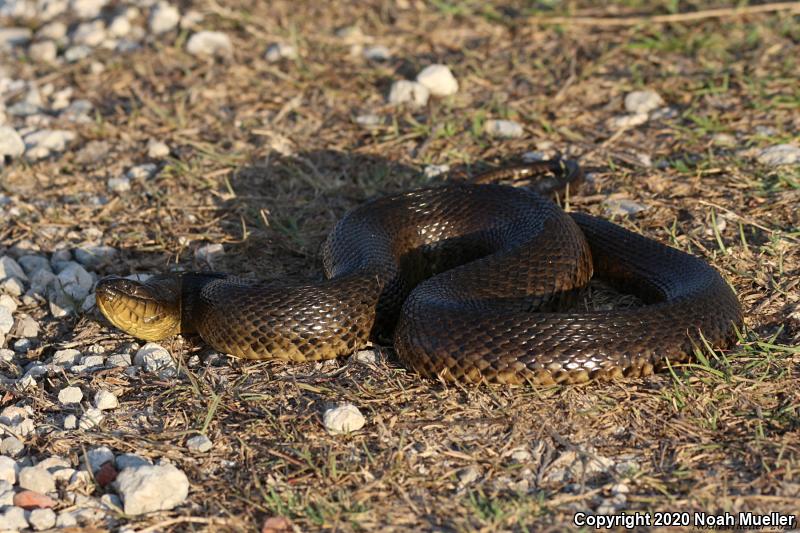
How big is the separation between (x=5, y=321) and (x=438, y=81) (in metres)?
4.29

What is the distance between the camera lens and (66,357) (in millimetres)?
6152

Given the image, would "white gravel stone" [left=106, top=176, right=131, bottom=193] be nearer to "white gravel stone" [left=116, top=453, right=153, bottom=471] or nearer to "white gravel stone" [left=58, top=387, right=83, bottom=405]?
"white gravel stone" [left=58, top=387, right=83, bottom=405]

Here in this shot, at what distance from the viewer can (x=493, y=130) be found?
8.46 m

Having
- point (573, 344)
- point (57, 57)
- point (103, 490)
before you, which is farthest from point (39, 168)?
point (573, 344)

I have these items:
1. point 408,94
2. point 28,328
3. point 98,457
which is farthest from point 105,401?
point 408,94

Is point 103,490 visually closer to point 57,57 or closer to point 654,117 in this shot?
point 654,117

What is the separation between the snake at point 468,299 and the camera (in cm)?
546

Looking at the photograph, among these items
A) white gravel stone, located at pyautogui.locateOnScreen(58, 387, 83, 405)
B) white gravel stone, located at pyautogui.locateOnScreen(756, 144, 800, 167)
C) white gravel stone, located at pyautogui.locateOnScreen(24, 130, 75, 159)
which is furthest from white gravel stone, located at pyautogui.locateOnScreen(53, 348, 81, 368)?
white gravel stone, located at pyautogui.locateOnScreen(756, 144, 800, 167)

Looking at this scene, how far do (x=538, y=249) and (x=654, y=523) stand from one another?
7.53 ft

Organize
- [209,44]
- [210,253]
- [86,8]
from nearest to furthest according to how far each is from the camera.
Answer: [210,253]
[209,44]
[86,8]

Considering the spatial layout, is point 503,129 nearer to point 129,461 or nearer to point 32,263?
point 32,263

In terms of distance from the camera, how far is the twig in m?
9.57

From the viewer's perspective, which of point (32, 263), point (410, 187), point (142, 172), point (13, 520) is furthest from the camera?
point (142, 172)

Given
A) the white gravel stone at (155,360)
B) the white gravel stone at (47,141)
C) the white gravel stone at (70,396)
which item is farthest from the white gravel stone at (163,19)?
the white gravel stone at (70,396)
